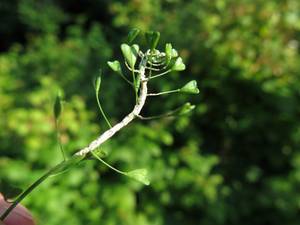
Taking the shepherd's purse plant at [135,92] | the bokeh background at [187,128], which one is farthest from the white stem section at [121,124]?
the bokeh background at [187,128]

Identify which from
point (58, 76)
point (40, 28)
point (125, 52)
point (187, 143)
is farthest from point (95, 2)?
point (125, 52)

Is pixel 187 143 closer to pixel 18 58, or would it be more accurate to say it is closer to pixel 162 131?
pixel 162 131

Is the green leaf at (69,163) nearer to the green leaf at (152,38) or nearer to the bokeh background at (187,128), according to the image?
the green leaf at (152,38)

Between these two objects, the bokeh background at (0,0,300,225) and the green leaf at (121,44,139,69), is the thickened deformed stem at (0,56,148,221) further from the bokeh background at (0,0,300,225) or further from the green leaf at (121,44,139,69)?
the bokeh background at (0,0,300,225)

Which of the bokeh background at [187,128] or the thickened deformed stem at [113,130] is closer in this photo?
the thickened deformed stem at [113,130]

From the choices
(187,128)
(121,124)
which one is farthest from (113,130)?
(187,128)

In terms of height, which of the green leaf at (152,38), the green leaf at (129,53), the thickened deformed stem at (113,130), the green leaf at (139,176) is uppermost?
the green leaf at (152,38)

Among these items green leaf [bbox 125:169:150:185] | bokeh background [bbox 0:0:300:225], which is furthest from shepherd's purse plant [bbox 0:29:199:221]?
bokeh background [bbox 0:0:300:225]

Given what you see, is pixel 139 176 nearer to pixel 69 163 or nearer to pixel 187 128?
pixel 69 163
